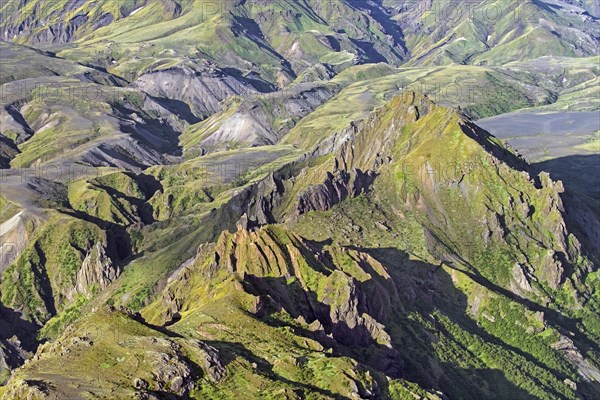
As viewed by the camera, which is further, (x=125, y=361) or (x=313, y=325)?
(x=313, y=325)

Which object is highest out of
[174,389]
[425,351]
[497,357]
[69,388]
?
[69,388]

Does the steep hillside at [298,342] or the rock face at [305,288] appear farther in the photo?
the rock face at [305,288]

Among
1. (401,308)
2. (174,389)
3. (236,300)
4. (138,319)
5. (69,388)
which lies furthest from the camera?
(401,308)

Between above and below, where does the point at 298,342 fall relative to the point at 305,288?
above

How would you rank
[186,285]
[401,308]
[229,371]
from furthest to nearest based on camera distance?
[401,308], [186,285], [229,371]

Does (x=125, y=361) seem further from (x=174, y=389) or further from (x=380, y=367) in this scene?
(x=380, y=367)

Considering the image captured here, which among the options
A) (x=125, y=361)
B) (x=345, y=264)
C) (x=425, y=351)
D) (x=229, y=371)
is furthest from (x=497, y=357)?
(x=125, y=361)

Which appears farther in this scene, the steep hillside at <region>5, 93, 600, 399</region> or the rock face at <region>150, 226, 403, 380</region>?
the rock face at <region>150, 226, 403, 380</region>

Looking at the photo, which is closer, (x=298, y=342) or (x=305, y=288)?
(x=298, y=342)

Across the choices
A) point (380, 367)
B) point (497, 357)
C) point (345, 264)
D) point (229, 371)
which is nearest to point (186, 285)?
point (345, 264)

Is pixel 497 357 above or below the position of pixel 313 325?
below
